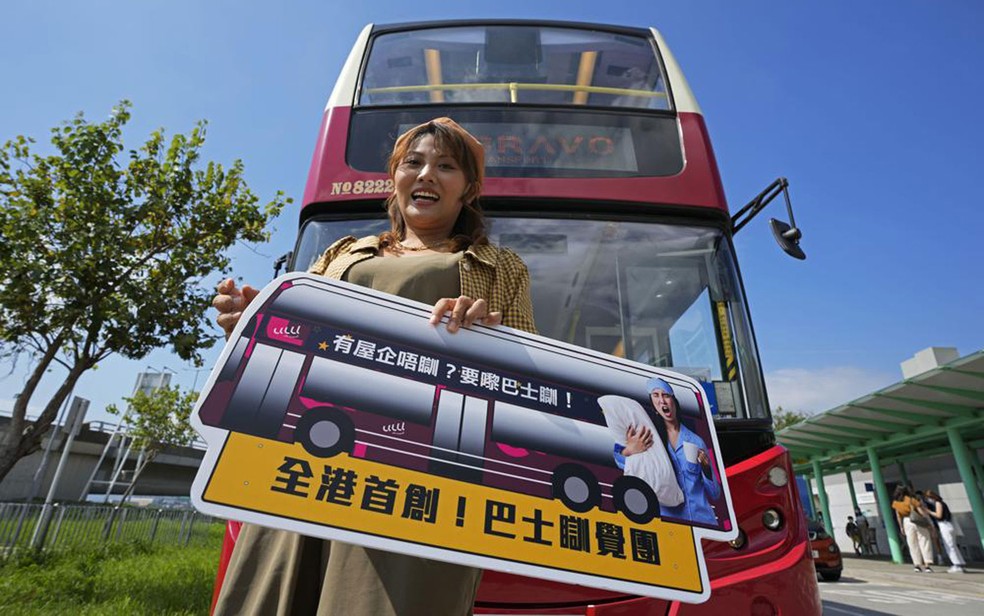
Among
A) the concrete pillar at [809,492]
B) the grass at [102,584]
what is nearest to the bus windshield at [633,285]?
the grass at [102,584]

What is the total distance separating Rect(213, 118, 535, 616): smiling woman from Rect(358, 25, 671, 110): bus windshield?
218 centimetres

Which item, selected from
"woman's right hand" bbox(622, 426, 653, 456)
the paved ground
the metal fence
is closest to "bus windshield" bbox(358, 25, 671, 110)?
"woman's right hand" bbox(622, 426, 653, 456)

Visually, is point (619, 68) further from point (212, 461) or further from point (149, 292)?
point (149, 292)

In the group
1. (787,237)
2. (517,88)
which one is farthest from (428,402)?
(517,88)

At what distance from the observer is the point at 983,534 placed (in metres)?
11.2

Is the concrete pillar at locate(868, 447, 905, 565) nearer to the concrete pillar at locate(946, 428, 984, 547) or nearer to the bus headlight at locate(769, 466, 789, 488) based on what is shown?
the concrete pillar at locate(946, 428, 984, 547)

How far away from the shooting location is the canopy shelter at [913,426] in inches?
393

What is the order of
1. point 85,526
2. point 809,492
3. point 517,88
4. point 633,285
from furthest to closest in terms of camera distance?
point 809,492
point 85,526
point 517,88
point 633,285

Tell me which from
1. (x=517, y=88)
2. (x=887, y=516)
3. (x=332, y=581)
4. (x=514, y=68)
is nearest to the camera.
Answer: (x=332, y=581)

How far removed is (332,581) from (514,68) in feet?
12.4

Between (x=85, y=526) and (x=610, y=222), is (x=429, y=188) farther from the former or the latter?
(x=85, y=526)

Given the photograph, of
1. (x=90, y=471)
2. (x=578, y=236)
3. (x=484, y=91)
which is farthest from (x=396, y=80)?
(x=90, y=471)

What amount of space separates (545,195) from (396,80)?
1629 millimetres

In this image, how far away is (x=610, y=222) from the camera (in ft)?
10.1
